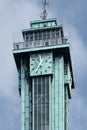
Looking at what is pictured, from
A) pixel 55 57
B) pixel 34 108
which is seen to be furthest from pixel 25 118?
pixel 55 57

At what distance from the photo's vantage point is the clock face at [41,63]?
16075 cm

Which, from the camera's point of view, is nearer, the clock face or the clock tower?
the clock tower

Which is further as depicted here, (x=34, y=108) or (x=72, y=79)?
(x=72, y=79)

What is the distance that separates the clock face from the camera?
160750 millimetres

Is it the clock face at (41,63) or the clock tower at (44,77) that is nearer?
the clock tower at (44,77)

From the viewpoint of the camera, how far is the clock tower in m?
158

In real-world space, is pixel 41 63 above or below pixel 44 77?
above

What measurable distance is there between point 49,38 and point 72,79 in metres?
10.9

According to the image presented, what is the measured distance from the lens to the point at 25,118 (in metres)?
159

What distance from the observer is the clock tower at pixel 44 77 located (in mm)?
158375

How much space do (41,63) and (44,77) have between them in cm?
257

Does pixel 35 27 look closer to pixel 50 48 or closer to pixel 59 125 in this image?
pixel 50 48

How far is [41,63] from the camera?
161m

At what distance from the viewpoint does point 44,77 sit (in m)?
161
